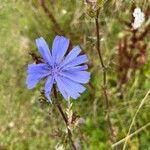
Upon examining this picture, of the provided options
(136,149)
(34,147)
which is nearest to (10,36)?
(34,147)

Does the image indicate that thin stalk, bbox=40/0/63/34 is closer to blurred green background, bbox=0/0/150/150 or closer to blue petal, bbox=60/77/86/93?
blurred green background, bbox=0/0/150/150

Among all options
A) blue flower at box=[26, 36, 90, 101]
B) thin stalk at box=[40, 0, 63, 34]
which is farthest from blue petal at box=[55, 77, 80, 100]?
thin stalk at box=[40, 0, 63, 34]

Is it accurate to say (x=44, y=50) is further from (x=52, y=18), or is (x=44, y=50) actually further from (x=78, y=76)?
(x=52, y=18)

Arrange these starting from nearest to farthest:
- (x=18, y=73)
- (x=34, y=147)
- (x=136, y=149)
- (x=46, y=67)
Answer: (x=46, y=67)
(x=136, y=149)
(x=34, y=147)
(x=18, y=73)

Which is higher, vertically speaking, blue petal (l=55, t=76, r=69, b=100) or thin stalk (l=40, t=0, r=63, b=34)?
thin stalk (l=40, t=0, r=63, b=34)

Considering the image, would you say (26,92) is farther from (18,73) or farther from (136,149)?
(136,149)

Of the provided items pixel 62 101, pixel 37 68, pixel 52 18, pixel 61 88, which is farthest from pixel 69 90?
pixel 52 18
